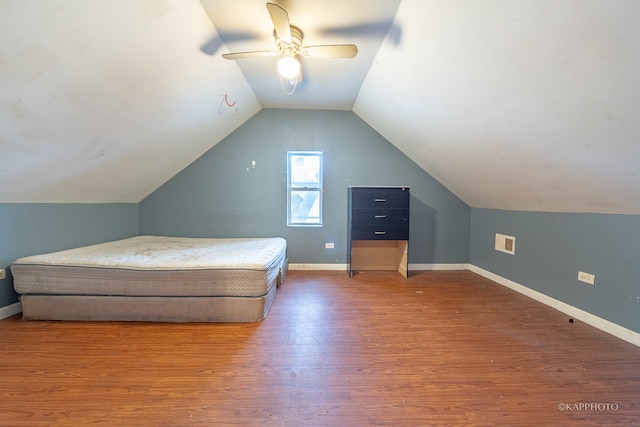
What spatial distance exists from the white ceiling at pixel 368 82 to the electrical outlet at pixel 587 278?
22.7 inches

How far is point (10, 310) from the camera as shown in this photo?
198 cm

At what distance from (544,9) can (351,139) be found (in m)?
2.33

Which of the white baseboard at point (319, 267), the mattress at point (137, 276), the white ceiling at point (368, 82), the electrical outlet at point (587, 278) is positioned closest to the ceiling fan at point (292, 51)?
the white ceiling at point (368, 82)

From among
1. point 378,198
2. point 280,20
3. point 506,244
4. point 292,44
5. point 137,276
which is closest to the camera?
point 280,20

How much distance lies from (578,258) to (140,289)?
3.79 meters

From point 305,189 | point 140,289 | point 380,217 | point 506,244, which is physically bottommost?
point 140,289

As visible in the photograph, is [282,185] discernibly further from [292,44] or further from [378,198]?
[292,44]

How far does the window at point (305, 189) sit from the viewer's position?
339 centimetres

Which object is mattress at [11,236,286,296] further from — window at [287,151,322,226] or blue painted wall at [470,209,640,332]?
blue painted wall at [470,209,640,332]

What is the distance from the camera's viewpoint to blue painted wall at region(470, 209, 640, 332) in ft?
5.75

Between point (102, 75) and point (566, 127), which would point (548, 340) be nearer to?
point (566, 127)

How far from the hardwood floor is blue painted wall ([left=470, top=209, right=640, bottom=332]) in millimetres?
252

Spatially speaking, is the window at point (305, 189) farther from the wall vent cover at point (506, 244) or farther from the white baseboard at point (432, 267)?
the wall vent cover at point (506, 244)

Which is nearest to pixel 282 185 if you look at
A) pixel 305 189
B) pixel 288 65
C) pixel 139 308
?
pixel 305 189
